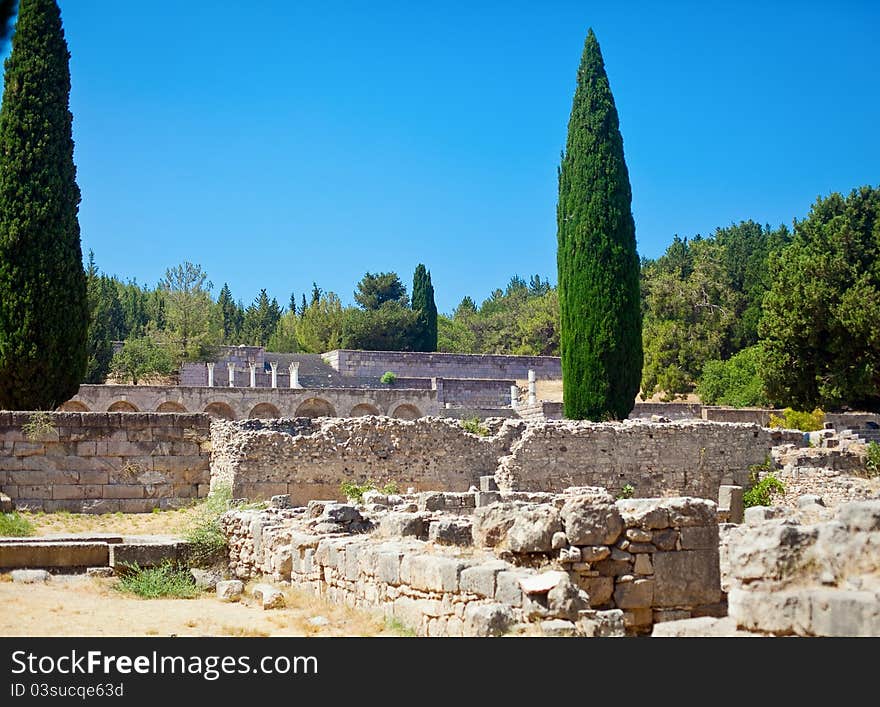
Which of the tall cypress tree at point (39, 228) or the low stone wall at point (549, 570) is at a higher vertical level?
the tall cypress tree at point (39, 228)

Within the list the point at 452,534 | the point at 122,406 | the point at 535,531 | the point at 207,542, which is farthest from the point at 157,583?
the point at 122,406

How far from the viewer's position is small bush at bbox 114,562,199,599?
1092 centimetres

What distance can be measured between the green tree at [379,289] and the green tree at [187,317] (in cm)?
1881

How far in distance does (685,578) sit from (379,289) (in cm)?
5828

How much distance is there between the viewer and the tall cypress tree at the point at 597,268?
27516 mm

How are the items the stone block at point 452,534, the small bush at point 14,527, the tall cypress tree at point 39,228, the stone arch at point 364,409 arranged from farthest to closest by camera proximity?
the stone arch at point 364,409 < the tall cypress tree at point 39,228 < the small bush at point 14,527 < the stone block at point 452,534

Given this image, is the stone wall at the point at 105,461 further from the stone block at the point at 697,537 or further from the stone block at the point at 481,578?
the stone block at the point at 697,537

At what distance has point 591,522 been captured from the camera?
8008 mm

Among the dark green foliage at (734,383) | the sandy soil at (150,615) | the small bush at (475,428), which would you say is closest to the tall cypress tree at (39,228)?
the small bush at (475,428)

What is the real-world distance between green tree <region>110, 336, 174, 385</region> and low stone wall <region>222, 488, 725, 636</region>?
33344mm

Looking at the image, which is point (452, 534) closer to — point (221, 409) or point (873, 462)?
point (873, 462)

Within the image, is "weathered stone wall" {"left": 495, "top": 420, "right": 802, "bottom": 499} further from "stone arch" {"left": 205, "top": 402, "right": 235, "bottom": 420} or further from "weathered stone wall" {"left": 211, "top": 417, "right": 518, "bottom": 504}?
"stone arch" {"left": 205, "top": 402, "right": 235, "bottom": 420}

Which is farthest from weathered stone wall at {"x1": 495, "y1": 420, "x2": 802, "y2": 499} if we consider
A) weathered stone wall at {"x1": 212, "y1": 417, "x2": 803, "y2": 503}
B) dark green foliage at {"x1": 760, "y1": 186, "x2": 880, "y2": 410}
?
dark green foliage at {"x1": 760, "y1": 186, "x2": 880, "y2": 410}
